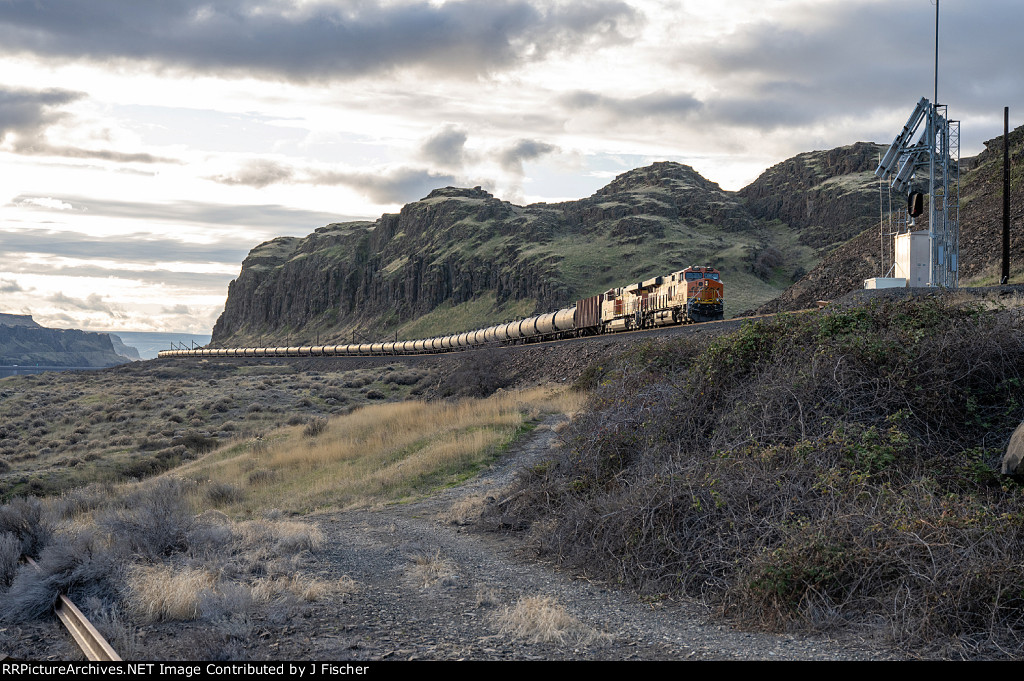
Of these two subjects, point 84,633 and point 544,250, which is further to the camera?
point 544,250

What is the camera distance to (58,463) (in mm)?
33281

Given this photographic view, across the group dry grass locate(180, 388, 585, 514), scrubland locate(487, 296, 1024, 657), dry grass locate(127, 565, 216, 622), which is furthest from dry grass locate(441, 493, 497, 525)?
dry grass locate(127, 565, 216, 622)

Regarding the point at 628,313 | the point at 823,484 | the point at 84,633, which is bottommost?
the point at 84,633

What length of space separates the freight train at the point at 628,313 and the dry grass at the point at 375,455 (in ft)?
30.4

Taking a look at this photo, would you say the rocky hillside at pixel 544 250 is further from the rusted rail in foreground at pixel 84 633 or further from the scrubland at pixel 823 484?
the rusted rail in foreground at pixel 84 633

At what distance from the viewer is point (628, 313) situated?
44344 mm

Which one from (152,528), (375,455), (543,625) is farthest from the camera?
(375,455)

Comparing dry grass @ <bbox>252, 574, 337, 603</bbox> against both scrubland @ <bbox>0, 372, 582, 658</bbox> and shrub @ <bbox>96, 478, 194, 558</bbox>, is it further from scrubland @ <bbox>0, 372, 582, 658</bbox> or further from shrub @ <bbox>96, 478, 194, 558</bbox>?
shrub @ <bbox>96, 478, 194, 558</bbox>

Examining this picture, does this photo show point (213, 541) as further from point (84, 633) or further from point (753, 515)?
point (753, 515)

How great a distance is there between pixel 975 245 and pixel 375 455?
3549cm

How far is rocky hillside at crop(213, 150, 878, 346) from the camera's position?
348ft

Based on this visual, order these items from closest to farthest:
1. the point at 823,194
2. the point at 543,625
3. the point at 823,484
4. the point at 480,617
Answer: the point at 543,625 → the point at 480,617 → the point at 823,484 → the point at 823,194

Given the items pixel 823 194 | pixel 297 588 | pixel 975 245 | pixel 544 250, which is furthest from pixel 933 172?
pixel 823 194

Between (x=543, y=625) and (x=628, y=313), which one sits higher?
(x=628, y=313)
